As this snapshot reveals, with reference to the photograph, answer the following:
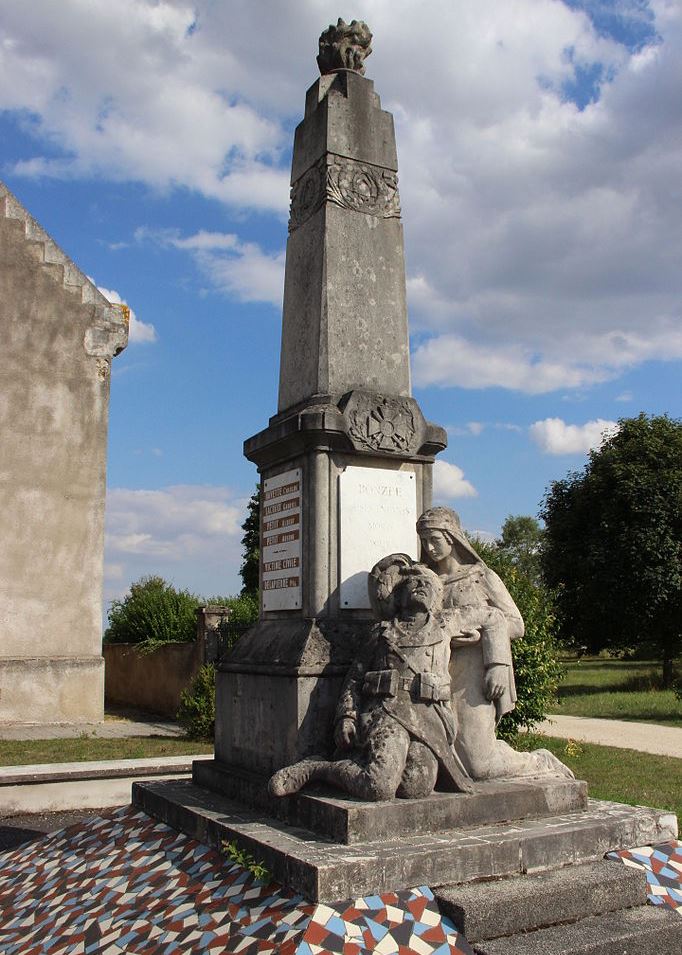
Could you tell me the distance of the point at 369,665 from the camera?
4992 millimetres

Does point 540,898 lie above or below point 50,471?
below

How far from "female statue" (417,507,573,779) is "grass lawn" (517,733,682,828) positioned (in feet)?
9.72

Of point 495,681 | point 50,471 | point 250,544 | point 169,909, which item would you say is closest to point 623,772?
point 495,681

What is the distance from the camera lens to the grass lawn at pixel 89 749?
10.5m

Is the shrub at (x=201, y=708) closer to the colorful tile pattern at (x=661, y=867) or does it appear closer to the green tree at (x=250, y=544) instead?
the colorful tile pattern at (x=661, y=867)

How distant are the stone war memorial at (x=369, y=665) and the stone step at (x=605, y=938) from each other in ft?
0.05

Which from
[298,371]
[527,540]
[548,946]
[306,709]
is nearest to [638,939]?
[548,946]

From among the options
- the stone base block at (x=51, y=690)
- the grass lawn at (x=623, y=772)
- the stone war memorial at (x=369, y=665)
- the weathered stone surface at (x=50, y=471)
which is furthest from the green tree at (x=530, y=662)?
the weathered stone surface at (x=50, y=471)

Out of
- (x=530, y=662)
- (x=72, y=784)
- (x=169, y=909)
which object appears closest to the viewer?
(x=169, y=909)

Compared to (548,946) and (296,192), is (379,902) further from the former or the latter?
(296,192)

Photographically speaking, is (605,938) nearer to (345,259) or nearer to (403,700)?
(403,700)

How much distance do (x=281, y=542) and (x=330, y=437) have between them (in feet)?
2.77

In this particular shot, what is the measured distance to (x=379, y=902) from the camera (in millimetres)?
3881

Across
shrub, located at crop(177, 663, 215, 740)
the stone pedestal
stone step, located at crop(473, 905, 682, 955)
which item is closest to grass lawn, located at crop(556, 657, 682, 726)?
shrub, located at crop(177, 663, 215, 740)
